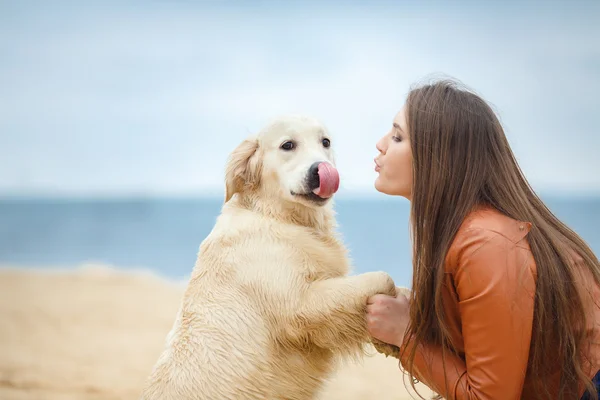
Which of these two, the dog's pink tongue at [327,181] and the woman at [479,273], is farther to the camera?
the dog's pink tongue at [327,181]

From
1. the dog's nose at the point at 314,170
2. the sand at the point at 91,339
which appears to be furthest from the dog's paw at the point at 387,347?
the dog's nose at the point at 314,170

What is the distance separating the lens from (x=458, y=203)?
2045 millimetres

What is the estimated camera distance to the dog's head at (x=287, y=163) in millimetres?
2340

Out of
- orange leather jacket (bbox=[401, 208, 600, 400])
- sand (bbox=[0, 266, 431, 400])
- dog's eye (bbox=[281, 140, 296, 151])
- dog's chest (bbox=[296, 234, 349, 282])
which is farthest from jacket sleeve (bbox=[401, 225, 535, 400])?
dog's eye (bbox=[281, 140, 296, 151])

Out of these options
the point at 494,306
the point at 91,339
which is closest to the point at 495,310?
the point at 494,306

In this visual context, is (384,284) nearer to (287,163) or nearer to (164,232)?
(287,163)

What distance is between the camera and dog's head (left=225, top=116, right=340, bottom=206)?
234 cm

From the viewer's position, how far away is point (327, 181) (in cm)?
230

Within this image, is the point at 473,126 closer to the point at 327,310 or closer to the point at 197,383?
the point at 327,310

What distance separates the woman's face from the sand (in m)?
0.74

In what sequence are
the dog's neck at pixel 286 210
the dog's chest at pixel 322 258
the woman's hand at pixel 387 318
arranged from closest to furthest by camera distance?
the woman's hand at pixel 387 318 → the dog's chest at pixel 322 258 → the dog's neck at pixel 286 210

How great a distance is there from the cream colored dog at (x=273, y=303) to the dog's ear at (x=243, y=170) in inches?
2.5

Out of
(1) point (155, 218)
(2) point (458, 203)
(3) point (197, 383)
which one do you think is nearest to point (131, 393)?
(3) point (197, 383)

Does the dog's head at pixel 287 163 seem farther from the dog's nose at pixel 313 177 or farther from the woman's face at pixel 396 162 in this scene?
the woman's face at pixel 396 162
